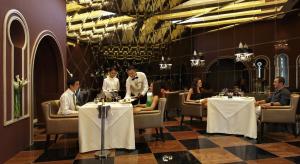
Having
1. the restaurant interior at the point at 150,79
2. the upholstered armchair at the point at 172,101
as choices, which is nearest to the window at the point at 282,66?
the restaurant interior at the point at 150,79

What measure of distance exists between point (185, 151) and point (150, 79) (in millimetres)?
7445

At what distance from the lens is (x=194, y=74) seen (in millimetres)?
9789

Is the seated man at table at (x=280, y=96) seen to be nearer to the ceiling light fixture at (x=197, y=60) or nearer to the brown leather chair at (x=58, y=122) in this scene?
the brown leather chair at (x=58, y=122)

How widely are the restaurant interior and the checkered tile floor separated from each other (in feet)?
0.05

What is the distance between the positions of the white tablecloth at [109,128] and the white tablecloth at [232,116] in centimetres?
193

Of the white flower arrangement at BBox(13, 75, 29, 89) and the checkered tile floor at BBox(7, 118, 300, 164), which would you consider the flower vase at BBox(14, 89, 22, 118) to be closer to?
the white flower arrangement at BBox(13, 75, 29, 89)

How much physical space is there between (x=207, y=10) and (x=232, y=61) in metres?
2.05

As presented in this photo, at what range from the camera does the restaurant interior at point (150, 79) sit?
3846mm

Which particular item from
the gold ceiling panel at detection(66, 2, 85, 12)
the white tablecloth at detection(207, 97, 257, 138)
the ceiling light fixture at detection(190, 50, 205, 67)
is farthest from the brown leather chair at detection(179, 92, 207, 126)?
the gold ceiling panel at detection(66, 2, 85, 12)

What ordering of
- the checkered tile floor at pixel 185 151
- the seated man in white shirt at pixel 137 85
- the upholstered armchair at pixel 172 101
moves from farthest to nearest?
the upholstered armchair at pixel 172 101, the seated man in white shirt at pixel 137 85, the checkered tile floor at pixel 185 151

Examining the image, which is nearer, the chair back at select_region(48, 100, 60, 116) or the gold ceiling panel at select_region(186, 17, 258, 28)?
the chair back at select_region(48, 100, 60, 116)

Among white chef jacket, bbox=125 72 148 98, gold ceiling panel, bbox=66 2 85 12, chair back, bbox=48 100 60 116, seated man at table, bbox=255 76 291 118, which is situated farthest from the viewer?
gold ceiling panel, bbox=66 2 85 12

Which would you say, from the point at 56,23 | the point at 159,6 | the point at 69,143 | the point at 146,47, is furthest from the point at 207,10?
the point at 69,143

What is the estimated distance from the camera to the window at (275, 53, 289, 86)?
23.3 feet
